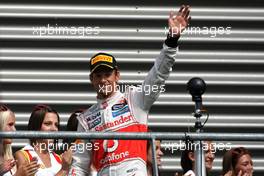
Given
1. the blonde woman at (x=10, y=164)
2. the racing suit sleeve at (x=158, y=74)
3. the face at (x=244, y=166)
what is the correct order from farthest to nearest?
the face at (x=244, y=166)
the blonde woman at (x=10, y=164)
the racing suit sleeve at (x=158, y=74)

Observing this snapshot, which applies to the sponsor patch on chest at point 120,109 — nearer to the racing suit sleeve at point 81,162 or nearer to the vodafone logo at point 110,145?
the vodafone logo at point 110,145

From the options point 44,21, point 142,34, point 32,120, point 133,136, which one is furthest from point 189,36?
point 133,136

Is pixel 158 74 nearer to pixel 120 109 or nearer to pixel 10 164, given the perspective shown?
pixel 120 109

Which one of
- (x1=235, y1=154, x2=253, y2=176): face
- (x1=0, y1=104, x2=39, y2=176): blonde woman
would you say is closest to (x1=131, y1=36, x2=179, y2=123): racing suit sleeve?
(x1=0, y1=104, x2=39, y2=176): blonde woman

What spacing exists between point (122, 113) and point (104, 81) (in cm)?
25

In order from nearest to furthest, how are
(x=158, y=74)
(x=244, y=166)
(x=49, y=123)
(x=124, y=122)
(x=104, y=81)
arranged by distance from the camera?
(x=158, y=74)
(x=124, y=122)
(x=104, y=81)
(x=49, y=123)
(x=244, y=166)

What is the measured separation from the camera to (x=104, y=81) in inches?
253

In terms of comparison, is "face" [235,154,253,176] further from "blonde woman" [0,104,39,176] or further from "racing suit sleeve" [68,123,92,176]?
"blonde woman" [0,104,39,176]

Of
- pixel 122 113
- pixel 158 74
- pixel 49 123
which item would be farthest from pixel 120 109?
pixel 49 123

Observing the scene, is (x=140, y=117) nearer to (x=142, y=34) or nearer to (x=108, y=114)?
(x=108, y=114)

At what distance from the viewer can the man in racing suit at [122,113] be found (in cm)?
618

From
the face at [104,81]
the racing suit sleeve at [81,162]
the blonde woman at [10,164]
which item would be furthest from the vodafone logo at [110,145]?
the blonde woman at [10,164]

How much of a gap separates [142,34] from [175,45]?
2700mm

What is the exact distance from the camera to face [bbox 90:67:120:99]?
6383mm
